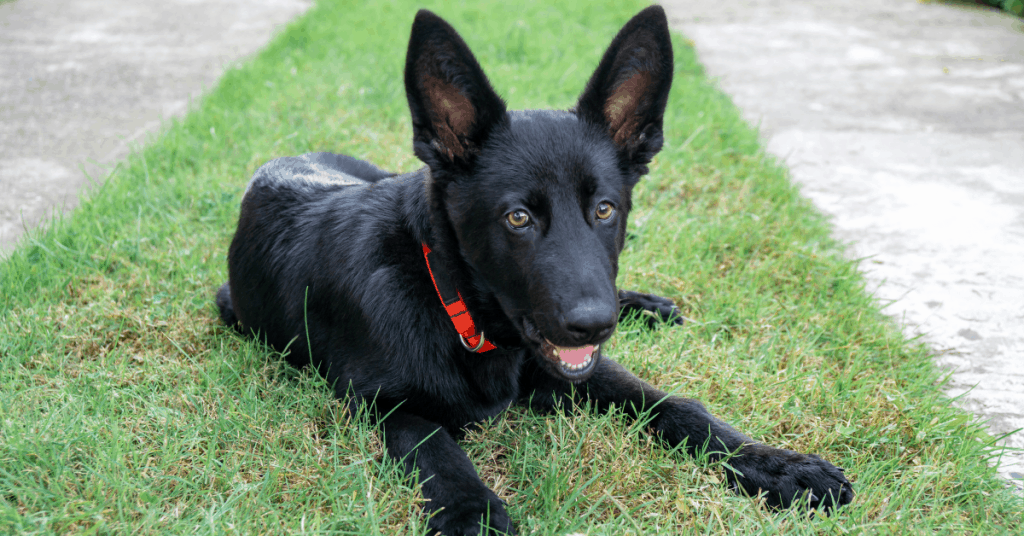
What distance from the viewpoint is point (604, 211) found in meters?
1.99

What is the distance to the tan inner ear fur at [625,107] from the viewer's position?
2.08m

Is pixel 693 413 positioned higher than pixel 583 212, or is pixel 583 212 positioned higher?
pixel 583 212

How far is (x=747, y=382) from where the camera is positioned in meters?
2.46

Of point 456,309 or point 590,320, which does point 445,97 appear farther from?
point 590,320

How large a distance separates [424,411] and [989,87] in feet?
18.4

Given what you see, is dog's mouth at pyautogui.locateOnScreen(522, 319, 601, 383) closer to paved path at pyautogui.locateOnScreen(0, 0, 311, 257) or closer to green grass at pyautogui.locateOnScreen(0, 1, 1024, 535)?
green grass at pyautogui.locateOnScreen(0, 1, 1024, 535)

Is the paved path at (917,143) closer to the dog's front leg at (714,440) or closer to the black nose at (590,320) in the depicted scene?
the dog's front leg at (714,440)

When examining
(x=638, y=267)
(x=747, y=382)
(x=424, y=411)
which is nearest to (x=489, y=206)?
(x=424, y=411)

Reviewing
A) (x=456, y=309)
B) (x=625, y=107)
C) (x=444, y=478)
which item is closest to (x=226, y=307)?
(x=456, y=309)

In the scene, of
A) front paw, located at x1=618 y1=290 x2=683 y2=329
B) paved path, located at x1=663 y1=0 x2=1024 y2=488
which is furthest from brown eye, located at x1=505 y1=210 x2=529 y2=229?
paved path, located at x1=663 y1=0 x2=1024 y2=488

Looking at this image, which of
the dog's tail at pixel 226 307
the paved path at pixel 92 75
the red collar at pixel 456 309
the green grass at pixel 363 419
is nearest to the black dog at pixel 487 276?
the red collar at pixel 456 309

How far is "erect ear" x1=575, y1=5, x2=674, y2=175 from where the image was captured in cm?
200

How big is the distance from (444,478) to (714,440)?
2.74ft

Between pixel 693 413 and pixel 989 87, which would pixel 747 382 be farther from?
pixel 989 87
